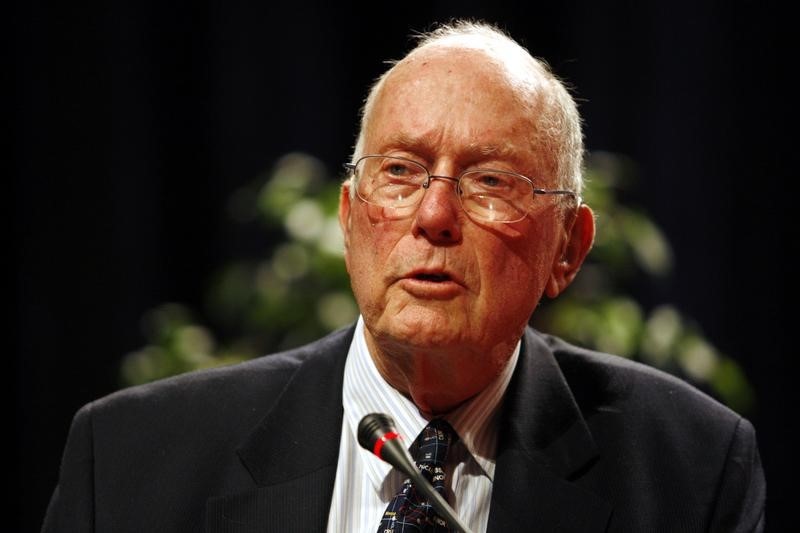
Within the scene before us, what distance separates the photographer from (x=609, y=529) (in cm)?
190

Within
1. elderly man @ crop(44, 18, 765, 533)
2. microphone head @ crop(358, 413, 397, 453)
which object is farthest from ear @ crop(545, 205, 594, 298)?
microphone head @ crop(358, 413, 397, 453)

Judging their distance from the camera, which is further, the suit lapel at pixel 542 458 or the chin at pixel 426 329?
the suit lapel at pixel 542 458

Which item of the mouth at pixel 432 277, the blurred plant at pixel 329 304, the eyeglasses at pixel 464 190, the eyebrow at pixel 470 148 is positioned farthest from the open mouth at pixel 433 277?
the blurred plant at pixel 329 304

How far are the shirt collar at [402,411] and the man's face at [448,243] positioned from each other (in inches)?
1.9

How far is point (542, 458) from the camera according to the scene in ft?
6.50

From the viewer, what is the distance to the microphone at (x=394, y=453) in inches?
61.8

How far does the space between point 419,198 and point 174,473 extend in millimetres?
674

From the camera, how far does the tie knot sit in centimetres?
190

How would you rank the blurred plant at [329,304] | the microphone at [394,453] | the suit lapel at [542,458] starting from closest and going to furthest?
the microphone at [394,453] → the suit lapel at [542,458] → the blurred plant at [329,304]

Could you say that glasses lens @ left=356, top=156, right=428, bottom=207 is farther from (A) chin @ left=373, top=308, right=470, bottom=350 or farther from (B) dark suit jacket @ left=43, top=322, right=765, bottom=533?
(B) dark suit jacket @ left=43, top=322, right=765, bottom=533

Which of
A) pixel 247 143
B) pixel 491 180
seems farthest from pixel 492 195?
pixel 247 143

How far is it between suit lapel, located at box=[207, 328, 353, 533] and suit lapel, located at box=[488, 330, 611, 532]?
320 millimetres

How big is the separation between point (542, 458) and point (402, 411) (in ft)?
0.92

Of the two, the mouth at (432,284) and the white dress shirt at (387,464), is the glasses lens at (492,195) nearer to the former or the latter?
the mouth at (432,284)
